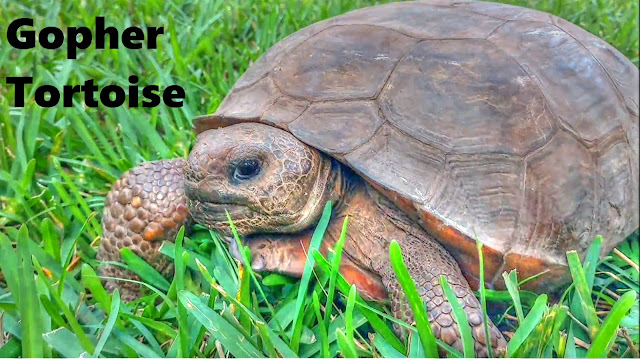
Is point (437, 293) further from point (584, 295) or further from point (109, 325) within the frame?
point (109, 325)

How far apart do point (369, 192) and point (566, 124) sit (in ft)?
1.72

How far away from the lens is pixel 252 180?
1.48 metres

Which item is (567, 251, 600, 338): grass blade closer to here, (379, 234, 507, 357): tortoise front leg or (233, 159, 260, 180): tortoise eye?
(379, 234, 507, 357): tortoise front leg

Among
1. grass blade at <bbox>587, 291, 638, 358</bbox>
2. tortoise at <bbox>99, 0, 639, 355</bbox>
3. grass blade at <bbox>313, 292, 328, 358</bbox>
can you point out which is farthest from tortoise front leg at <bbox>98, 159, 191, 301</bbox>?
grass blade at <bbox>587, 291, 638, 358</bbox>

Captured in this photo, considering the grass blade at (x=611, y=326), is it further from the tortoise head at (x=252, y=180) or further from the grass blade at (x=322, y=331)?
the tortoise head at (x=252, y=180)

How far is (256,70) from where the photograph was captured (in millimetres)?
1838

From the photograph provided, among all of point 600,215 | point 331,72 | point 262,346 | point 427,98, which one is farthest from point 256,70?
point 600,215

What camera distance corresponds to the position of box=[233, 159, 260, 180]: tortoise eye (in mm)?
1472

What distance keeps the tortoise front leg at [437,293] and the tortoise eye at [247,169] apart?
38 cm

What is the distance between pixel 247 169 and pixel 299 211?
16 centimetres

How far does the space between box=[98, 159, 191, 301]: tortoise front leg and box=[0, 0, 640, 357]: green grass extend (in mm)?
69

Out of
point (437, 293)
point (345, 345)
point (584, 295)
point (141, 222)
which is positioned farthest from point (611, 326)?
point (141, 222)

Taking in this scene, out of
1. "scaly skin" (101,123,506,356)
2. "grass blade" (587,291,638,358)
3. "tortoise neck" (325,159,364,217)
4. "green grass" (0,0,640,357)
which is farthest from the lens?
"tortoise neck" (325,159,364,217)

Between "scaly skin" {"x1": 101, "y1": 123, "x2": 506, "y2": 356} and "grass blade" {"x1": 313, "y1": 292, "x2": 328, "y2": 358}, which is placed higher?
"scaly skin" {"x1": 101, "y1": 123, "x2": 506, "y2": 356}
